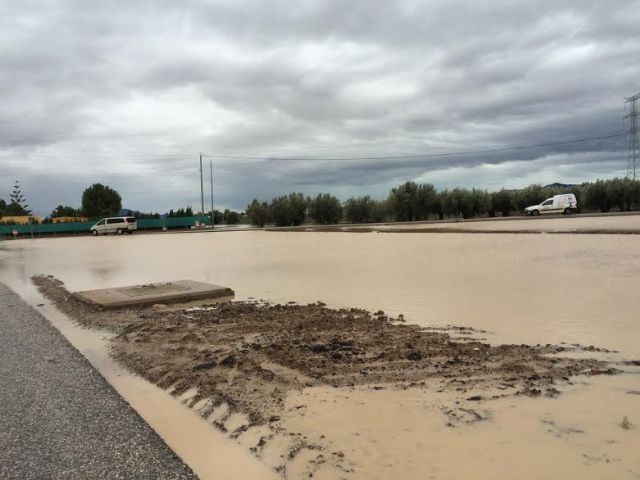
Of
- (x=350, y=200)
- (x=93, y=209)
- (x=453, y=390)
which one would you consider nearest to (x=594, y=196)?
(x=350, y=200)

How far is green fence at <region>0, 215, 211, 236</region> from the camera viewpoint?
2408 inches

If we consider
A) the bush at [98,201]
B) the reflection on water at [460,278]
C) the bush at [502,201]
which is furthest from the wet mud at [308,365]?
the bush at [98,201]

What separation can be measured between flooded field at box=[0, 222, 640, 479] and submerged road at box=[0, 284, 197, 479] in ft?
3.36

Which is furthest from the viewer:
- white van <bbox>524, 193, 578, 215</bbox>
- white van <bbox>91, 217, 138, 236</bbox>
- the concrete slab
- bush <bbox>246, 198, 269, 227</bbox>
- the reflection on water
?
bush <bbox>246, 198, 269, 227</bbox>

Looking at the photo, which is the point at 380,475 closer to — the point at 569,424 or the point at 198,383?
the point at 569,424

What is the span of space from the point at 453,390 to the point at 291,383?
1.46m

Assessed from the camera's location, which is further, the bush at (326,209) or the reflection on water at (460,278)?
the bush at (326,209)

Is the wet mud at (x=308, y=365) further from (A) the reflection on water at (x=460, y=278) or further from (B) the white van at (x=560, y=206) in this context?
(B) the white van at (x=560, y=206)

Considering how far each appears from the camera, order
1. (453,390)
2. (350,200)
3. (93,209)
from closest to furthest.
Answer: (453,390), (350,200), (93,209)

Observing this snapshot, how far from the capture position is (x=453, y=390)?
15.7 feet

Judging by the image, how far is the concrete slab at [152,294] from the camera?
9.90 m

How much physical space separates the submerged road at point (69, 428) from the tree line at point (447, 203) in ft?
164

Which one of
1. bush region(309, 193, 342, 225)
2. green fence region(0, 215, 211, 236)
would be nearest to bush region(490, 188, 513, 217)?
bush region(309, 193, 342, 225)

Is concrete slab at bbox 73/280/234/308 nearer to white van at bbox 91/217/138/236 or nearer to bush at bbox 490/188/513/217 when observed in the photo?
white van at bbox 91/217/138/236
